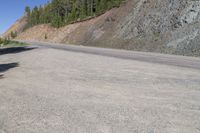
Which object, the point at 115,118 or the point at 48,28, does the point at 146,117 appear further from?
the point at 48,28

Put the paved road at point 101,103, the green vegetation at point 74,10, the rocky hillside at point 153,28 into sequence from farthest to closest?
the green vegetation at point 74,10
the rocky hillside at point 153,28
the paved road at point 101,103

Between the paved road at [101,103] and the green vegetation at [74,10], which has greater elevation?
the green vegetation at [74,10]

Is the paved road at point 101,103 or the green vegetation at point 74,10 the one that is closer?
the paved road at point 101,103

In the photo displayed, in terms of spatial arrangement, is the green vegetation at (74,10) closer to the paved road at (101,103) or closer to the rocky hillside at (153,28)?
the rocky hillside at (153,28)

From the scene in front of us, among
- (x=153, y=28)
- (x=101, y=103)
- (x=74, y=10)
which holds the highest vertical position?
(x=74, y=10)

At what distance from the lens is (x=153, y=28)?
38375mm

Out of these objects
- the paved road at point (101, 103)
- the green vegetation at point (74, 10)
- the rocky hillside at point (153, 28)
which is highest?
the green vegetation at point (74, 10)

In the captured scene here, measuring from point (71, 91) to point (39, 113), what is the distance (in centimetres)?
283

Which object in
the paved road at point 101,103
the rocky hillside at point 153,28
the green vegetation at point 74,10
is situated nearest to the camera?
the paved road at point 101,103

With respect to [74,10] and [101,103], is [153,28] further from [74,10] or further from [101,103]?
[74,10]

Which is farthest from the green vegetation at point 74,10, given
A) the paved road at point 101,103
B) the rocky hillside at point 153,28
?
the paved road at point 101,103

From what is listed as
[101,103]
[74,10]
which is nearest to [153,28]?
[101,103]

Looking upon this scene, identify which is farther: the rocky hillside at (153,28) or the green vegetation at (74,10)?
the green vegetation at (74,10)

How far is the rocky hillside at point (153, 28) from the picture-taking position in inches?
1224
